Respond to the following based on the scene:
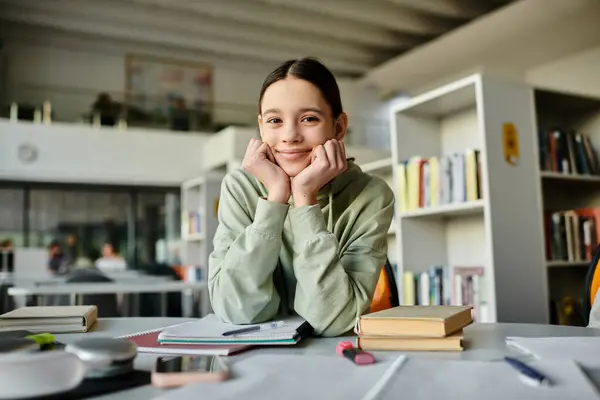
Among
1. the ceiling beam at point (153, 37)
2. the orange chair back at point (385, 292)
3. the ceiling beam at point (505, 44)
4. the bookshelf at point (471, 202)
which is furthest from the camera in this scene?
the ceiling beam at point (153, 37)

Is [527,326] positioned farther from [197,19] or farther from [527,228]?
[197,19]

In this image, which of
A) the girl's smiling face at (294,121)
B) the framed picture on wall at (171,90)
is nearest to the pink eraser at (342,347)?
the girl's smiling face at (294,121)

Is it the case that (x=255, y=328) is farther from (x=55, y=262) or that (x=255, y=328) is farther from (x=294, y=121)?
(x=55, y=262)

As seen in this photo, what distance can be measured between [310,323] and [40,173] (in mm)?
8102

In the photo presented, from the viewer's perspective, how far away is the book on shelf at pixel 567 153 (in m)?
3.14

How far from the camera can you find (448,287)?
316 cm

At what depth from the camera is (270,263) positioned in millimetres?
1104

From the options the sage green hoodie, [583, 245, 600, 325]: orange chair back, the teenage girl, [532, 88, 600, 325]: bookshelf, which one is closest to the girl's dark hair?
the teenage girl

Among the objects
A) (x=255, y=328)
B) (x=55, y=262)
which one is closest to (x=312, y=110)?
(x=255, y=328)

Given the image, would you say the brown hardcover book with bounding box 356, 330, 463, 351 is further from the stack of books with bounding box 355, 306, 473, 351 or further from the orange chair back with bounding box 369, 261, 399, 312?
the orange chair back with bounding box 369, 261, 399, 312

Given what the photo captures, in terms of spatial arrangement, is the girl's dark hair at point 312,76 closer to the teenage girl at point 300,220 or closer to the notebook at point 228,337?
the teenage girl at point 300,220

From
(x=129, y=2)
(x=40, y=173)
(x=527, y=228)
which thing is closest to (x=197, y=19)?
(x=129, y=2)

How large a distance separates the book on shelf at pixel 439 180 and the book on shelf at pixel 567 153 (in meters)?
0.49

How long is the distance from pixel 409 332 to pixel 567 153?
278 centimetres
